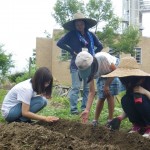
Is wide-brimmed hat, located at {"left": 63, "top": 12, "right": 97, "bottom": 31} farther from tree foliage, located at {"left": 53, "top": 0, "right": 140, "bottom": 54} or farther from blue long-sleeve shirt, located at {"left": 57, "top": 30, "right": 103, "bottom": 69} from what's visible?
tree foliage, located at {"left": 53, "top": 0, "right": 140, "bottom": 54}

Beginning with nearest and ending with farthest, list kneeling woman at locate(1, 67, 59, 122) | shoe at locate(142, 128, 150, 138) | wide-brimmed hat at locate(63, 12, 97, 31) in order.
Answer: shoe at locate(142, 128, 150, 138)
kneeling woman at locate(1, 67, 59, 122)
wide-brimmed hat at locate(63, 12, 97, 31)

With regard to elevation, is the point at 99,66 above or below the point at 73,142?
above

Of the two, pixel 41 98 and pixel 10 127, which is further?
pixel 41 98

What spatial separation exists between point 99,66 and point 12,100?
0.98m

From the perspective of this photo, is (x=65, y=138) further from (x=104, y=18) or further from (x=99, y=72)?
(x=104, y=18)

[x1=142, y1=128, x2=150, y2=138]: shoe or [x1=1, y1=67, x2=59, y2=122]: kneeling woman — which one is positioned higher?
[x1=1, y1=67, x2=59, y2=122]: kneeling woman

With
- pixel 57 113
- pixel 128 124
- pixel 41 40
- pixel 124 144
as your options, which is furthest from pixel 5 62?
pixel 124 144

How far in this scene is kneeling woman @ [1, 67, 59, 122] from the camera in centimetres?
388

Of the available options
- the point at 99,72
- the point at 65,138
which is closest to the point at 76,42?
the point at 99,72

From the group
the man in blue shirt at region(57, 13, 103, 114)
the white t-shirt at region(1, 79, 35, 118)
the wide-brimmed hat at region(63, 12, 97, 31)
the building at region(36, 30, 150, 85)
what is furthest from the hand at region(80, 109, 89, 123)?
the building at region(36, 30, 150, 85)

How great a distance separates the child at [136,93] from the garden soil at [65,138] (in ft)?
0.98

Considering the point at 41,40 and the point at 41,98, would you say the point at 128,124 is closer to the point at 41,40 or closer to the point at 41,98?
the point at 41,98

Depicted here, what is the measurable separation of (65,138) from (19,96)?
1247 mm

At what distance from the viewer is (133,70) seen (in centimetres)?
365
